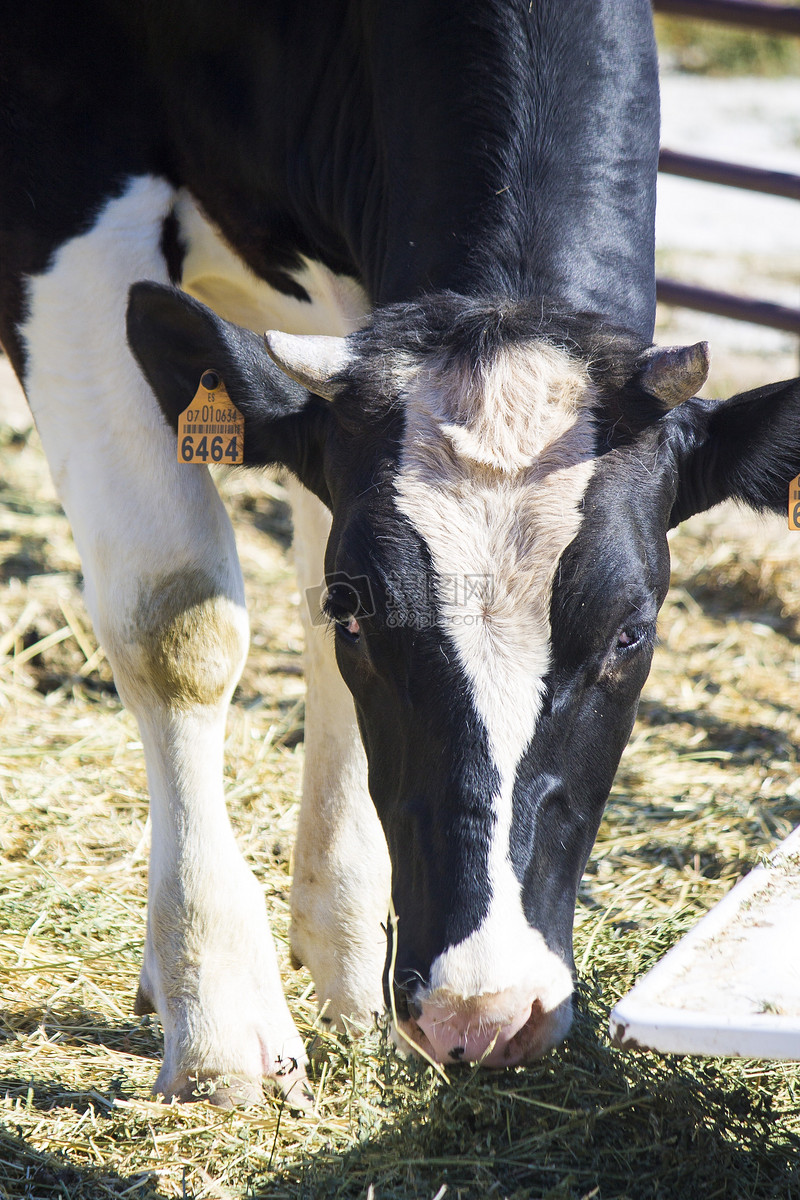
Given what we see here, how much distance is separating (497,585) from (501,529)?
4.3 inches

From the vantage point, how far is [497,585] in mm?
2207

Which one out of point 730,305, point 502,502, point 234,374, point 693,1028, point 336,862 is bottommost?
point 336,862

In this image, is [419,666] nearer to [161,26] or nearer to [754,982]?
[754,982]

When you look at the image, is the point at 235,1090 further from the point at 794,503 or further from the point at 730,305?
the point at 730,305

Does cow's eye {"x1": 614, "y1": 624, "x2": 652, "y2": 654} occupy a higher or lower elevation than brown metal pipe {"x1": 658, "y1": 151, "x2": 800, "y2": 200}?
lower

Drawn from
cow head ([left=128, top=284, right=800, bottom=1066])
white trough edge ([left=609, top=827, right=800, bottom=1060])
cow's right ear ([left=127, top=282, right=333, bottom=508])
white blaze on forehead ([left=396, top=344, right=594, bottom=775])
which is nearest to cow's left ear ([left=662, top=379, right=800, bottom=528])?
cow head ([left=128, top=284, right=800, bottom=1066])

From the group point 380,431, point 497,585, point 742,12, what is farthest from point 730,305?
point 497,585

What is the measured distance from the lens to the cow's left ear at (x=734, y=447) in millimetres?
2570

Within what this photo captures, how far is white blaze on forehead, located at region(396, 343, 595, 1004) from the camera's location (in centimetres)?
210

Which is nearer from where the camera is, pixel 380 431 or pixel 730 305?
pixel 380 431

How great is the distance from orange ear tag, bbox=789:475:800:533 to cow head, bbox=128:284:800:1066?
2.0 inches

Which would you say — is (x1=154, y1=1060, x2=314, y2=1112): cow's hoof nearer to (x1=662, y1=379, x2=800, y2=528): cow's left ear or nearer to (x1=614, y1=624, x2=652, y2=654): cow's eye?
(x1=614, y1=624, x2=652, y2=654): cow's eye

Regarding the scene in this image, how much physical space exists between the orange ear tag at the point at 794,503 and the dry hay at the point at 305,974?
109cm

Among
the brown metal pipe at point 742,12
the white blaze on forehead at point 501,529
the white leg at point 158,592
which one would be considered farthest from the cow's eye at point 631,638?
the brown metal pipe at point 742,12
